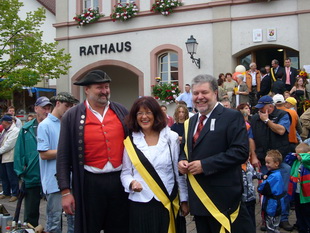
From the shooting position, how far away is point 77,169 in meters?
3.44

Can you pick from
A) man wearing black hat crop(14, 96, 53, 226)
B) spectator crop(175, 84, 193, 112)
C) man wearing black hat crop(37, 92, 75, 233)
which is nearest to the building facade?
spectator crop(175, 84, 193, 112)

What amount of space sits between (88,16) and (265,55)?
24.3 feet

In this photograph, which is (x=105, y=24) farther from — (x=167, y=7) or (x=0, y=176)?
(x=0, y=176)

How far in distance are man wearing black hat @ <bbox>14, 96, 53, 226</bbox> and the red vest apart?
1951 mm

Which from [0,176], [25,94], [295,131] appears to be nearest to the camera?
[295,131]

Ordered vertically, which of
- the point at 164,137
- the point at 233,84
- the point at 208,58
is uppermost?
the point at 208,58

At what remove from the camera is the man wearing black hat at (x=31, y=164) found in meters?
5.04

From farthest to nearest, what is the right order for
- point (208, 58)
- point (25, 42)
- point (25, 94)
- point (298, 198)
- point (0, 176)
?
point (25, 94)
point (25, 42)
point (208, 58)
point (0, 176)
point (298, 198)

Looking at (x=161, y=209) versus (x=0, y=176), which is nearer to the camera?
(x=161, y=209)

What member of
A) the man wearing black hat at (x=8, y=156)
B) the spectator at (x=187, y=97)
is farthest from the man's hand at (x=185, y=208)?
the spectator at (x=187, y=97)

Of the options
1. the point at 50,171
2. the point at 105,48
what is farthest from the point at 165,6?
the point at 50,171

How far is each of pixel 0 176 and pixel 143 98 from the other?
667cm

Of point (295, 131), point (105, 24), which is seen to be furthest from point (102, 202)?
point (105, 24)

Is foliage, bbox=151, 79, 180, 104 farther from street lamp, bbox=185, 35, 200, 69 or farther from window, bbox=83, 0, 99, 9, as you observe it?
window, bbox=83, 0, 99, 9
